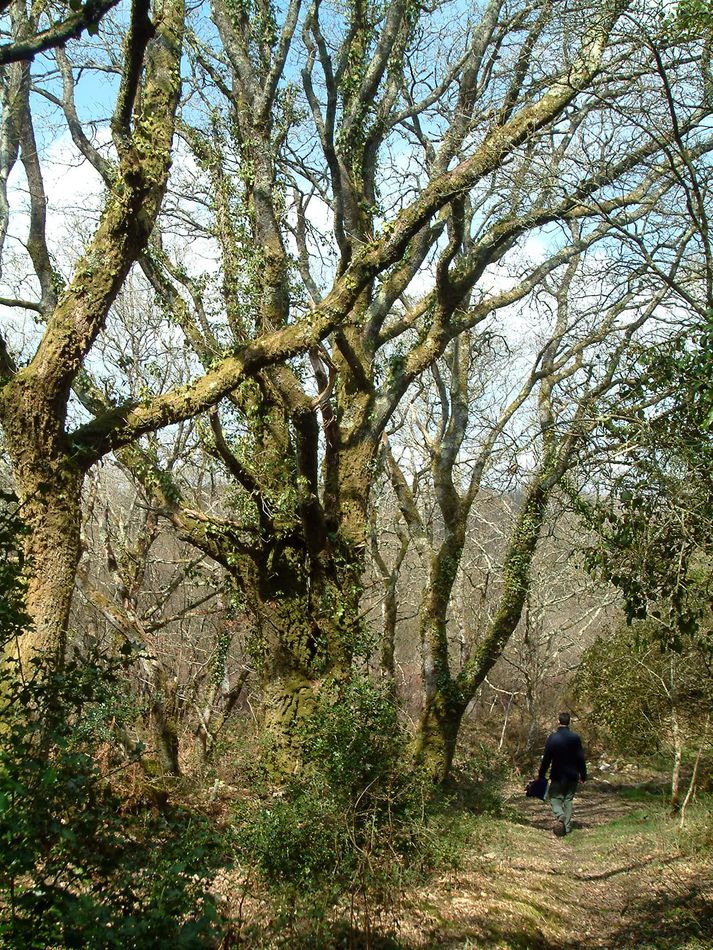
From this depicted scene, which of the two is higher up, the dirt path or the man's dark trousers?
the man's dark trousers

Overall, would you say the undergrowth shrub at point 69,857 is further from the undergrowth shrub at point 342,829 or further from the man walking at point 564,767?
the man walking at point 564,767

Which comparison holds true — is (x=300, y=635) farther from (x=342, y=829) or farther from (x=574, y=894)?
(x=574, y=894)

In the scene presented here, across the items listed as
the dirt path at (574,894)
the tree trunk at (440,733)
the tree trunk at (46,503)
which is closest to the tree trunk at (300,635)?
the dirt path at (574,894)

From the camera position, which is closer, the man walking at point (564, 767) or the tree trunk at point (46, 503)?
the tree trunk at point (46, 503)

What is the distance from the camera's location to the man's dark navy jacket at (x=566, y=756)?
468 inches

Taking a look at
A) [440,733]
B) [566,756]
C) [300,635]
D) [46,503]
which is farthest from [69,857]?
[440,733]

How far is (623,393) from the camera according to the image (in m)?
6.58

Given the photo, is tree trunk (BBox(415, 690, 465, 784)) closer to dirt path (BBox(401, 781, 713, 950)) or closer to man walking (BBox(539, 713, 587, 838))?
dirt path (BBox(401, 781, 713, 950))

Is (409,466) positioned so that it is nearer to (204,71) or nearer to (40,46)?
(204,71)

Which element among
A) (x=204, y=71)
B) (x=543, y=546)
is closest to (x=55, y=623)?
(x=204, y=71)

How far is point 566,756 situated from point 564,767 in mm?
182

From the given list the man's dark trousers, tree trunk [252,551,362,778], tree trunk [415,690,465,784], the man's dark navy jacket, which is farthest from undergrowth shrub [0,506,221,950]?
tree trunk [415,690,465,784]

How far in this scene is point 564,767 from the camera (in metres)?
11.9

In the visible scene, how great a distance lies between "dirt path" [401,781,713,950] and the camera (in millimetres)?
7117
